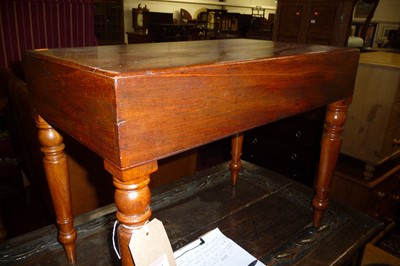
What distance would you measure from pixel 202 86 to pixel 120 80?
0.14m

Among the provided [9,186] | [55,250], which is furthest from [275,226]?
[9,186]

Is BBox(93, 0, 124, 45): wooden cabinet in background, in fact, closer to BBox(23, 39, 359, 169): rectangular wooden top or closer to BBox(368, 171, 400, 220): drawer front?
BBox(368, 171, 400, 220): drawer front

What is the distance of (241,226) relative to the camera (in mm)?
998

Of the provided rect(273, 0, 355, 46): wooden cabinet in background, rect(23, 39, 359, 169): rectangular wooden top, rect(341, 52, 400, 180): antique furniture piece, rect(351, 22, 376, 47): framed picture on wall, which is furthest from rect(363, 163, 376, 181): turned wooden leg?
rect(351, 22, 376, 47): framed picture on wall

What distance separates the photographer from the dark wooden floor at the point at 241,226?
85cm

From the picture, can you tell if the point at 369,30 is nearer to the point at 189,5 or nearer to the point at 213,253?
the point at 189,5

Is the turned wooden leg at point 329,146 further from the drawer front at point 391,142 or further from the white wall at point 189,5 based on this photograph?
the white wall at point 189,5

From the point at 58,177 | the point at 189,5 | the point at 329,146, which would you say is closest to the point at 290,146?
the point at 329,146

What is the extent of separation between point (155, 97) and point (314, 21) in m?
3.44

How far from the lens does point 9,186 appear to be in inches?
77.7

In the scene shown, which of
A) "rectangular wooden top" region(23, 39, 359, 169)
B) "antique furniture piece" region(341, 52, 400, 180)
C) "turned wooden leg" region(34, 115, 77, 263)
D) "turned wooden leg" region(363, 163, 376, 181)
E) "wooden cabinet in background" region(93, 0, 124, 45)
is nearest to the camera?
"rectangular wooden top" region(23, 39, 359, 169)

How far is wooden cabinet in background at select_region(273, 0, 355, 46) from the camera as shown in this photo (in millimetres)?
3158

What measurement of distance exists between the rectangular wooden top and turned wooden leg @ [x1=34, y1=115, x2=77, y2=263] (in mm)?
87

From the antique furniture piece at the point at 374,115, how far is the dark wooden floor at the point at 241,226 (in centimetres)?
49
